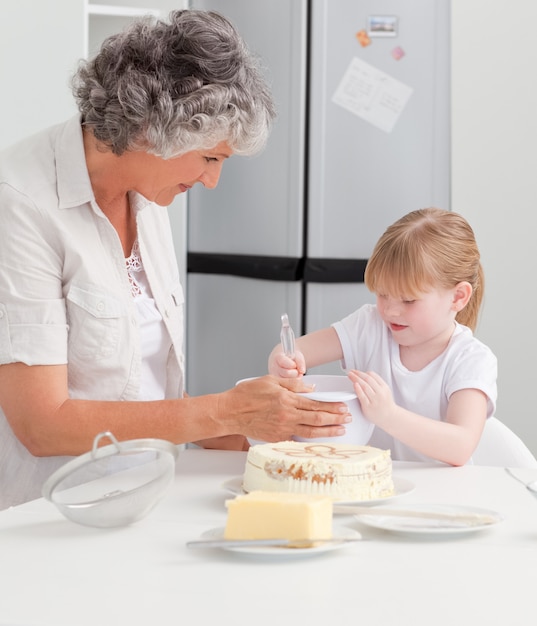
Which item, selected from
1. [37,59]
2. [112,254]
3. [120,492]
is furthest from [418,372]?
[37,59]

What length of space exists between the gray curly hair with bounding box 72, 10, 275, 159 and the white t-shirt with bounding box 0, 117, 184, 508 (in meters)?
0.10

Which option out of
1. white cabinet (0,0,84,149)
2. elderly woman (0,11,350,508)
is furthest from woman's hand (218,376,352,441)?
white cabinet (0,0,84,149)

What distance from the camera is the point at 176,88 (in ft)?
4.79

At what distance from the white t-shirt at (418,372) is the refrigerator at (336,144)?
1249mm

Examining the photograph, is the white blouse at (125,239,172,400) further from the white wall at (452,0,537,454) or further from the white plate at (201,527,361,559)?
the white wall at (452,0,537,454)

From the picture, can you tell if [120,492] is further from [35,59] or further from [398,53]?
[398,53]

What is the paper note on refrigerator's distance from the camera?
3.03m

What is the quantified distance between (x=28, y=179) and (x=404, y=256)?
0.65 meters

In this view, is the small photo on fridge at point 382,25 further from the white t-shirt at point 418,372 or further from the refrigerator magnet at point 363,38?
the white t-shirt at point 418,372

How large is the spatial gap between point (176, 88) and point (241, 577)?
2.61 feet

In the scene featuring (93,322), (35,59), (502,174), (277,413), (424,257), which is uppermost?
(35,59)

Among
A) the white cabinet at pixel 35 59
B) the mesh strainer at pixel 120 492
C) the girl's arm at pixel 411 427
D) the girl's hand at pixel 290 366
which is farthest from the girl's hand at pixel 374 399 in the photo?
the white cabinet at pixel 35 59

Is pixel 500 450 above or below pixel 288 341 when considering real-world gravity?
below

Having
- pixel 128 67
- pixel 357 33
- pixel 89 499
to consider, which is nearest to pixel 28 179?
pixel 128 67
